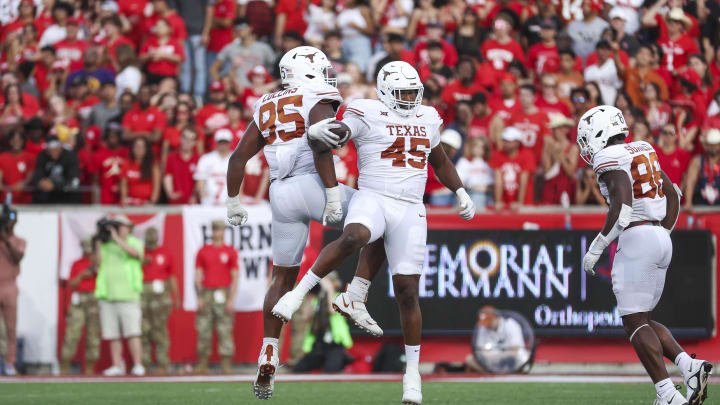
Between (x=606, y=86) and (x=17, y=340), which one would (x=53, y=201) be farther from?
(x=606, y=86)

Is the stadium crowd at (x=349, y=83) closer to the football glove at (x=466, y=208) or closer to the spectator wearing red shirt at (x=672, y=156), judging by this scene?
the spectator wearing red shirt at (x=672, y=156)

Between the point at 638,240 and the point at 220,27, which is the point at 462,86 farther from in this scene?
the point at 638,240

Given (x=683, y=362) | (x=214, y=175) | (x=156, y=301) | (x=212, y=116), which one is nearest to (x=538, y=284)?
(x=214, y=175)

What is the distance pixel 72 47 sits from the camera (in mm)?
17891

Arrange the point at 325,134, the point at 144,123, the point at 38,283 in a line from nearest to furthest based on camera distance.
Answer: the point at 325,134
the point at 38,283
the point at 144,123

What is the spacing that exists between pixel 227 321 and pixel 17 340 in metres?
2.40

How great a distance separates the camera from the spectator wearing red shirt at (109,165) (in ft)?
50.6

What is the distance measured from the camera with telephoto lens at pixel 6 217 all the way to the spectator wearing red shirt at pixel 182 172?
178 cm

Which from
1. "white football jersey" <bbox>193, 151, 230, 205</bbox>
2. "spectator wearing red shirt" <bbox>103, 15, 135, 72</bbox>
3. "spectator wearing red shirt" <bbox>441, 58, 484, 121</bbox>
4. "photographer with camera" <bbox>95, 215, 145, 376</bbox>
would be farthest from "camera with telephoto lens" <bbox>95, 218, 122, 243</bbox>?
"spectator wearing red shirt" <bbox>441, 58, 484, 121</bbox>

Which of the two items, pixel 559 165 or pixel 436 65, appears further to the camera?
pixel 436 65

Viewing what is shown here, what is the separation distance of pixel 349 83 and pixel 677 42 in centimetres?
444

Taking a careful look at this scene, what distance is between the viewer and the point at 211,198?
15.0 meters

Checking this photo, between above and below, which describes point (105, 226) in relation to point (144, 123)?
below

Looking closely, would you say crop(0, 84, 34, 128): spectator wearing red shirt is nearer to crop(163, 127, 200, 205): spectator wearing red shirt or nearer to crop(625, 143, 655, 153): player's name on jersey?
crop(163, 127, 200, 205): spectator wearing red shirt
